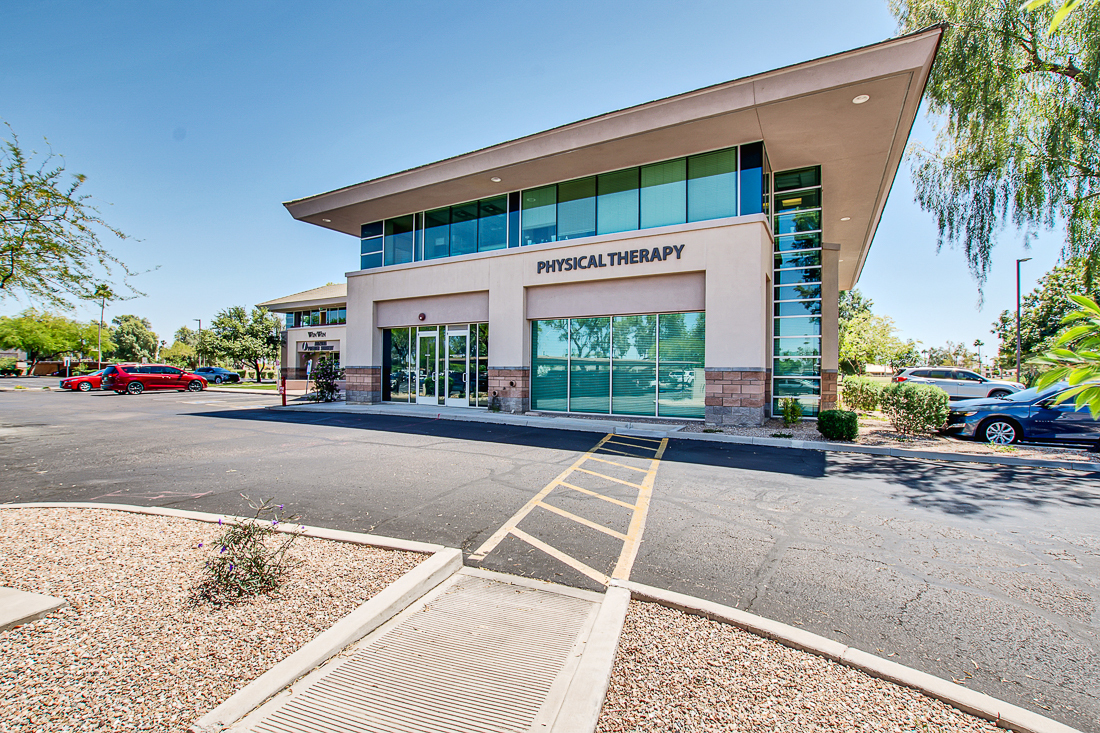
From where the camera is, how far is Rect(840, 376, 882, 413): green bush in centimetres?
1681

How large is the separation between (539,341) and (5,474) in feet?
39.9

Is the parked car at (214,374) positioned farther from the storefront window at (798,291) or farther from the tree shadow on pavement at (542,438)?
the storefront window at (798,291)

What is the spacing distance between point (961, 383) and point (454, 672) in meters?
26.5

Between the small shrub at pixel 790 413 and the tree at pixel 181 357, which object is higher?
the tree at pixel 181 357

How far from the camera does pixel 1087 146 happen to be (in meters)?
13.5

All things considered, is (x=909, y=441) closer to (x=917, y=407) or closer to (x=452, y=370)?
(x=917, y=407)

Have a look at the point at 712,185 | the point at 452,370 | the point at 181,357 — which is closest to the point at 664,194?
the point at 712,185

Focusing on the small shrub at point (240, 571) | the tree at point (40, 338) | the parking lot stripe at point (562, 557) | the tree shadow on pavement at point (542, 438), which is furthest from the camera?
the tree at point (40, 338)

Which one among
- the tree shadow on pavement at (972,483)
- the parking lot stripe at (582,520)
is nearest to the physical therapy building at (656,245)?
the tree shadow on pavement at (972,483)

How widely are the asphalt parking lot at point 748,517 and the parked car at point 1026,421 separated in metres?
2.90

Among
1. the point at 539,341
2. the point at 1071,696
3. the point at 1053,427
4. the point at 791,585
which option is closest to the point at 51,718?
the point at 791,585

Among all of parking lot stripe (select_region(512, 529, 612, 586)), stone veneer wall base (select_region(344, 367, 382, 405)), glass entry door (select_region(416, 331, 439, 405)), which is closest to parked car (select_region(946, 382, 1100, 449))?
parking lot stripe (select_region(512, 529, 612, 586))

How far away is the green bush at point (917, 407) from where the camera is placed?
1206 cm

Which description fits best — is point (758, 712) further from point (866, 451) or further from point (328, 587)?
point (866, 451)
